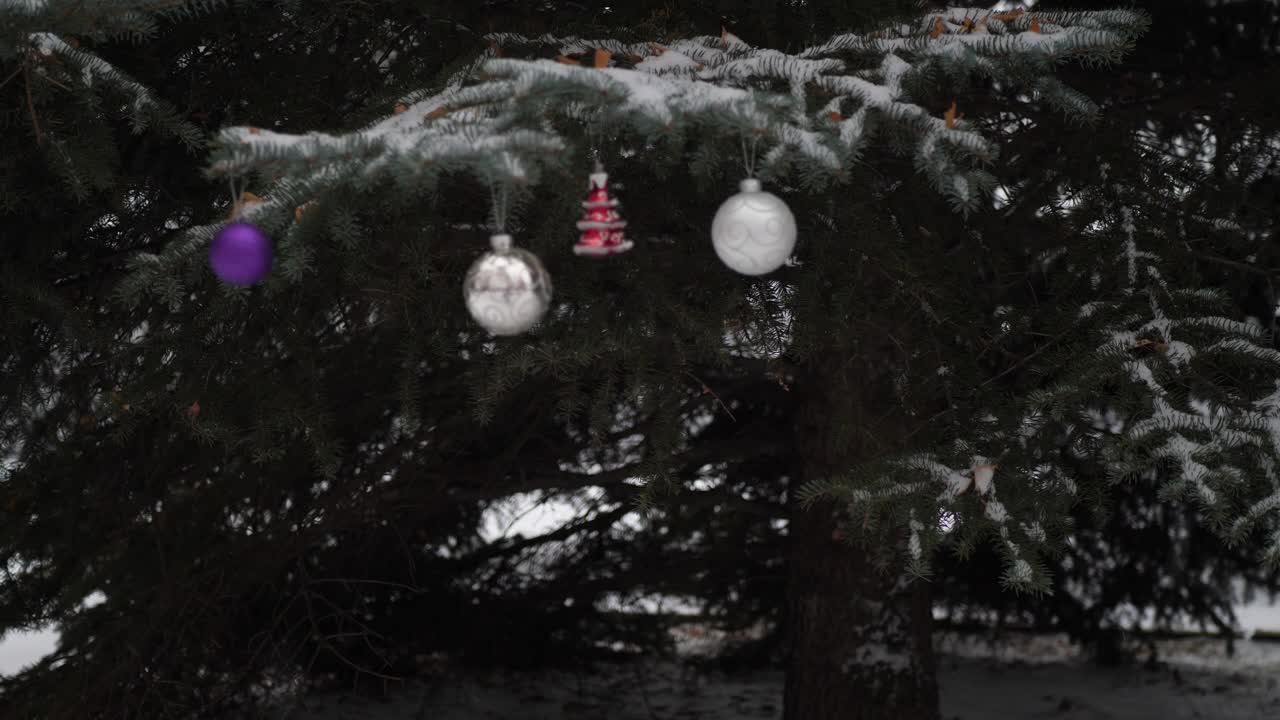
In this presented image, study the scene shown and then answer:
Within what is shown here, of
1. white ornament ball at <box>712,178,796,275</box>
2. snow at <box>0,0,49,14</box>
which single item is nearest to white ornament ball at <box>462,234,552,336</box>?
white ornament ball at <box>712,178,796,275</box>

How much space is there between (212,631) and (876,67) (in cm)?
308

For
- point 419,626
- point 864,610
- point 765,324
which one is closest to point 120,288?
point 765,324

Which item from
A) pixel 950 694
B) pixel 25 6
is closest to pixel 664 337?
pixel 25 6

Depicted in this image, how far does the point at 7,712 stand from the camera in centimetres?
401

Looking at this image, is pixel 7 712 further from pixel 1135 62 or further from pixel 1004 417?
pixel 1135 62

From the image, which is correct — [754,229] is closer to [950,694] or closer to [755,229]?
[755,229]

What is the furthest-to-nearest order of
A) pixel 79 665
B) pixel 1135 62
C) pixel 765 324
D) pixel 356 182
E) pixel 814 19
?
1. pixel 1135 62
2. pixel 79 665
3. pixel 814 19
4. pixel 765 324
5. pixel 356 182

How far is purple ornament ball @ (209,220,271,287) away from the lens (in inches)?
89.7

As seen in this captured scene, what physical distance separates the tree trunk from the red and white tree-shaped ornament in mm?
2188

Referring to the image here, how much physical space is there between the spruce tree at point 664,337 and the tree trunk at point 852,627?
0.01 metres

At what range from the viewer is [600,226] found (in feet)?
7.05

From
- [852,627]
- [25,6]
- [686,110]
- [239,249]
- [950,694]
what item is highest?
[25,6]

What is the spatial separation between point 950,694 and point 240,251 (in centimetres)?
521

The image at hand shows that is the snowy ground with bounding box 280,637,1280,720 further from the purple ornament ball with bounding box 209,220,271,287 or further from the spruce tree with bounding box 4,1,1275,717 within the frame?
the purple ornament ball with bounding box 209,220,271,287
